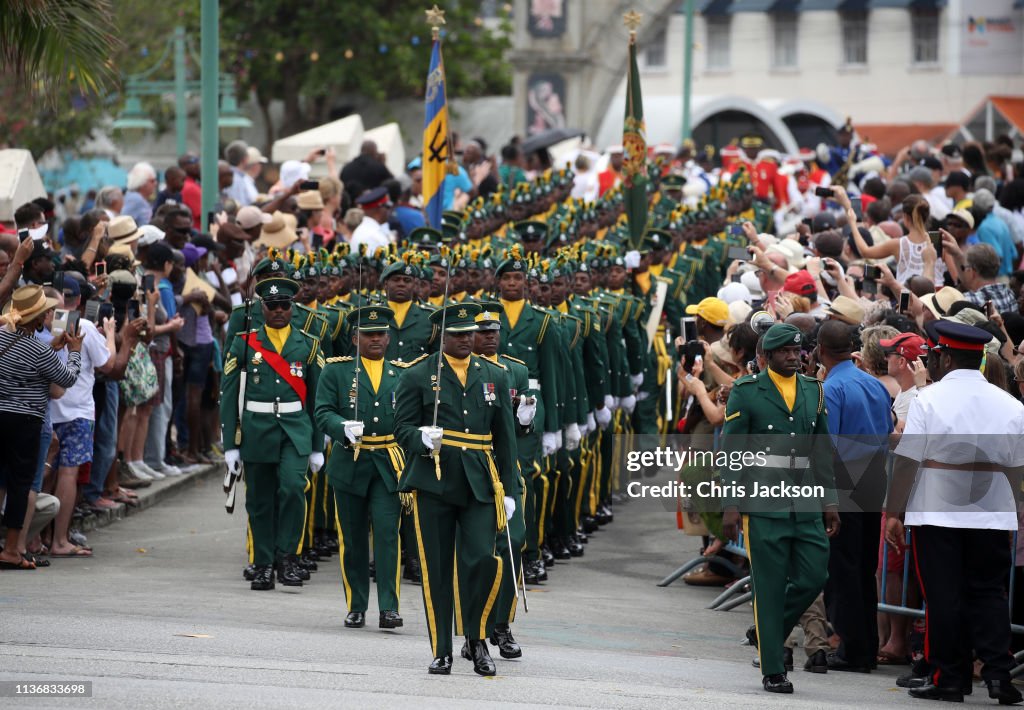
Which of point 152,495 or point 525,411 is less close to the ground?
point 525,411

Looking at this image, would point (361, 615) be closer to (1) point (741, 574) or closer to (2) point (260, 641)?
(2) point (260, 641)

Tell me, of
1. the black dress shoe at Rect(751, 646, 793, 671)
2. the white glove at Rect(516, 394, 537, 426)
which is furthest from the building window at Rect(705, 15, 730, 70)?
the black dress shoe at Rect(751, 646, 793, 671)

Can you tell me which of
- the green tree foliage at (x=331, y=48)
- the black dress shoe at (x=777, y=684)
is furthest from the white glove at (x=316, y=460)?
the green tree foliage at (x=331, y=48)

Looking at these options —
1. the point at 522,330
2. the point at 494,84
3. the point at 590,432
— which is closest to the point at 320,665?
the point at 522,330

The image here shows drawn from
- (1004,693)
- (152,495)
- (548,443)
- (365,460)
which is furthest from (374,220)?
(1004,693)

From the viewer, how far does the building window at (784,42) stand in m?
55.7

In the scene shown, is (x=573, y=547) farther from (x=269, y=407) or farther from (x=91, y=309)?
(x=91, y=309)

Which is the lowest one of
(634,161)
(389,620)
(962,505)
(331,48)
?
(389,620)

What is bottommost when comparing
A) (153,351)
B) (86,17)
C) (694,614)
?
(694,614)

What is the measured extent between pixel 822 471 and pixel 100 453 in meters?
6.28

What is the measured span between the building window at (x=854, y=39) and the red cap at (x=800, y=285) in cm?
4287

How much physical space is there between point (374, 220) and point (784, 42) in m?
38.2

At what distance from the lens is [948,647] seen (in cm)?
980

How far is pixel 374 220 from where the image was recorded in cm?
1969
